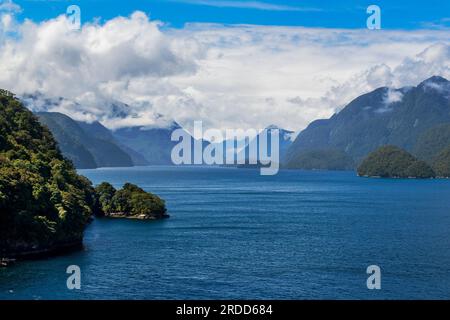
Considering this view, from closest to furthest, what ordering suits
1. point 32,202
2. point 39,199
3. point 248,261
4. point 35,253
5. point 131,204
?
point 35,253 < point 248,261 < point 32,202 < point 39,199 < point 131,204

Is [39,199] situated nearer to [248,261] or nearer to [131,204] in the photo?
[248,261]

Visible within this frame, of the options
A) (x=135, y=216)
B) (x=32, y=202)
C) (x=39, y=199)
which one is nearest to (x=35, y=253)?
(x=32, y=202)

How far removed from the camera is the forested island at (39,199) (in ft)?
311

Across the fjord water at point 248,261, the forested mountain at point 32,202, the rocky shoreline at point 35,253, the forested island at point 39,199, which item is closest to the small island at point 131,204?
the forested island at point 39,199

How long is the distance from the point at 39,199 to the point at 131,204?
62000mm

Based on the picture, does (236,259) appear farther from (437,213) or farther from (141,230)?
(437,213)

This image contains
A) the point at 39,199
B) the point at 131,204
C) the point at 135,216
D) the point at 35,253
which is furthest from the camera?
the point at 131,204

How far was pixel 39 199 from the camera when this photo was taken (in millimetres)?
104188

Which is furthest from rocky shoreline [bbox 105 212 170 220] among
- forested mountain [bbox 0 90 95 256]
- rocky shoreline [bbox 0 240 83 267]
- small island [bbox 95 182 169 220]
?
rocky shoreline [bbox 0 240 83 267]

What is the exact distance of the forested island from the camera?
94688mm

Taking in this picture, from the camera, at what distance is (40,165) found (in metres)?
131

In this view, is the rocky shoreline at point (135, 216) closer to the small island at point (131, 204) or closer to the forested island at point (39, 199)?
the small island at point (131, 204)
